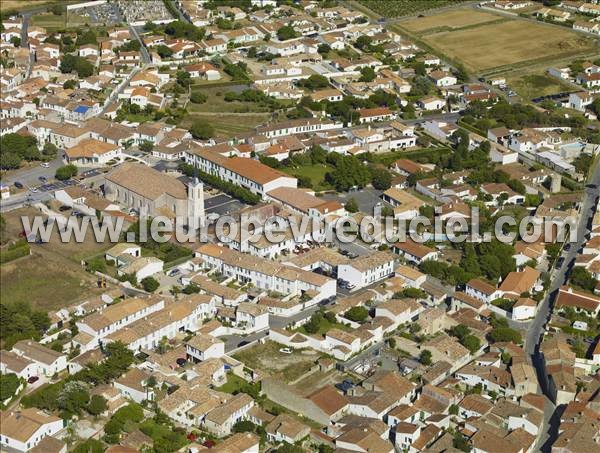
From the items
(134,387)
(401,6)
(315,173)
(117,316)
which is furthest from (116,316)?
(401,6)

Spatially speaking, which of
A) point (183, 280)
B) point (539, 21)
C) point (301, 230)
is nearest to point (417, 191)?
point (301, 230)

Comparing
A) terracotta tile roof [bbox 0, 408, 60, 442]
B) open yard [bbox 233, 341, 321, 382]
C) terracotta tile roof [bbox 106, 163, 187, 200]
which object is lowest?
open yard [bbox 233, 341, 321, 382]

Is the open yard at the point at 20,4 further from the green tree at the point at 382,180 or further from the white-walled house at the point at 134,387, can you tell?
the white-walled house at the point at 134,387

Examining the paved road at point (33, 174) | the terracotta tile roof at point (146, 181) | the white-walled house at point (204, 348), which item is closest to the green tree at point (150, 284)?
the white-walled house at point (204, 348)

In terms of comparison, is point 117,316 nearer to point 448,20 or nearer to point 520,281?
point 520,281

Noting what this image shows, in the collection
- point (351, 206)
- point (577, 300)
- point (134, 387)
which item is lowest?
point (577, 300)

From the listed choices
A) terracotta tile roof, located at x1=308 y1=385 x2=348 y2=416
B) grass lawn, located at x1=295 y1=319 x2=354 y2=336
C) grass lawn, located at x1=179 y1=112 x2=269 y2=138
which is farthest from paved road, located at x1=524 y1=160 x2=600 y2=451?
grass lawn, located at x1=179 y1=112 x2=269 y2=138

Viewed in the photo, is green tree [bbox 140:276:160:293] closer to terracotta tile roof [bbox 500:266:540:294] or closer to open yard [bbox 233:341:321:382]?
open yard [bbox 233:341:321:382]

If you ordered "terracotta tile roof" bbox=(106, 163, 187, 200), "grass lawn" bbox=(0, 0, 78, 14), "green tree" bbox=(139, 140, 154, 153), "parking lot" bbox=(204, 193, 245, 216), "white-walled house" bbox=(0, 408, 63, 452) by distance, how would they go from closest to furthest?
"white-walled house" bbox=(0, 408, 63, 452)
"terracotta tile roof" bbox=(106, 163, 187, 200)
"parking lot" bbox=(204, 193, 245, 216)
"green tree" bbox=(139, 140, 154, 153)
"grass lawn" bbox=(0, 0, 78, 14)
